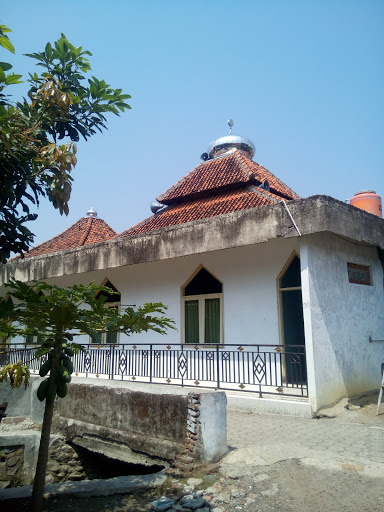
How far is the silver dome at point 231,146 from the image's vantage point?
604 inches

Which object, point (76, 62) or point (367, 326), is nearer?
point (76, 62)

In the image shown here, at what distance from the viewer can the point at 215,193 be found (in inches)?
492

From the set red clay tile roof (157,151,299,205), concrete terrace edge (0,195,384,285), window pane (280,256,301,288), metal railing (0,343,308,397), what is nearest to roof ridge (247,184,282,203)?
red clay tile roof (157,151,299,205)

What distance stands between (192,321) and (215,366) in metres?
1.61

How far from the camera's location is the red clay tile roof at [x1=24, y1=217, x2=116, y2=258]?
53.3ft

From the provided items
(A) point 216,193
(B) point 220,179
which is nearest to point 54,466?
(A) point 216,193

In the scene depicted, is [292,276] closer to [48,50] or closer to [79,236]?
[48,50]

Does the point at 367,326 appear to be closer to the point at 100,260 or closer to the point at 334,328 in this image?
the point at 334,328

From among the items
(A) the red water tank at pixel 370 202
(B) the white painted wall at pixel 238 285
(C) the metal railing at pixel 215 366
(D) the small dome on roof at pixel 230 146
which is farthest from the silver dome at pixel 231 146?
Result: (C) the metal railing at pixel 215 366

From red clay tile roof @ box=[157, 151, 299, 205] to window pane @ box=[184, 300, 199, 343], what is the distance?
12.4 ft

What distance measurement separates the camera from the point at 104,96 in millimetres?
4547

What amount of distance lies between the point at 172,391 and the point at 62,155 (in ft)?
11.3

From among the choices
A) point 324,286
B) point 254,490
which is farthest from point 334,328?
point 254,490

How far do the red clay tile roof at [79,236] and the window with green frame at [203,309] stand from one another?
687 cm
